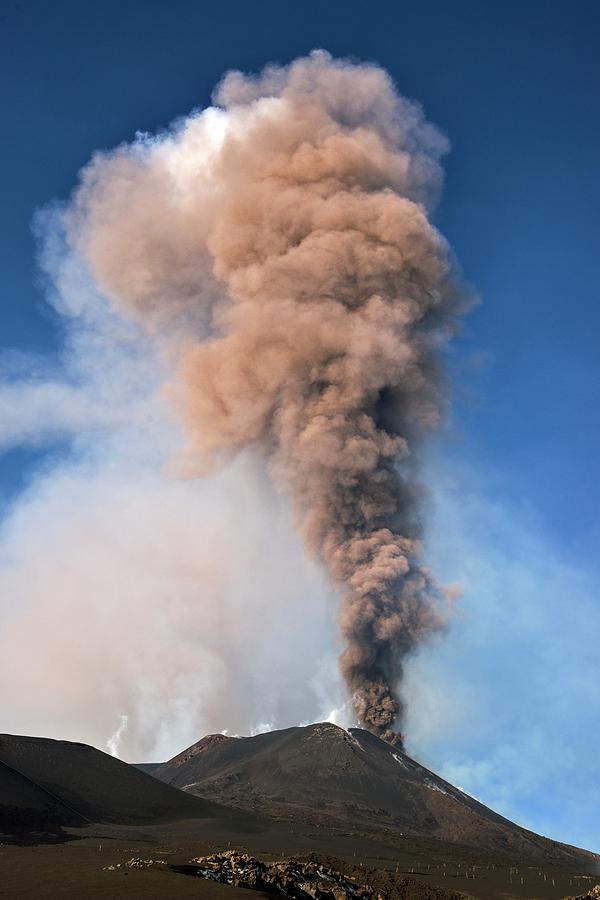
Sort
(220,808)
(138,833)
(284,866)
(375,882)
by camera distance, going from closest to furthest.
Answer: (284,866) < (375,882) < (138,833) < (220,808)

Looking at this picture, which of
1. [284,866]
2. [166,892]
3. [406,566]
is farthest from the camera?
[406,566]

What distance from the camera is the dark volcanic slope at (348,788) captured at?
2569 inches

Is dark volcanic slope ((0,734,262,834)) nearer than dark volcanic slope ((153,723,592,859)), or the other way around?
dark volcanic slope ((0,734,262,834))

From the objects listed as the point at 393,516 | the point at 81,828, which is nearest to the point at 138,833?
the point at 81,828

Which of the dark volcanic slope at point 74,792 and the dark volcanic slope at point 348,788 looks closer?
the dark volcanic slope at point 74,792

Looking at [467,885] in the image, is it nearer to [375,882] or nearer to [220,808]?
[375,882]

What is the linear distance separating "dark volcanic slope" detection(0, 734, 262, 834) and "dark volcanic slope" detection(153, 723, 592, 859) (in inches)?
380

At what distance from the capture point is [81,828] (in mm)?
46812

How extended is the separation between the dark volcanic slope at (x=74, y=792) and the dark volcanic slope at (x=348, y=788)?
964cm

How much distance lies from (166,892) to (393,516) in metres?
61.1

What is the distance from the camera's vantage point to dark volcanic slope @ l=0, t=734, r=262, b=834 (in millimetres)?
47219

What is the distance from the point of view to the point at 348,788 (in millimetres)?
72375

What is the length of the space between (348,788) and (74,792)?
28.1 meters

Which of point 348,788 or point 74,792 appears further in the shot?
point 348,788
